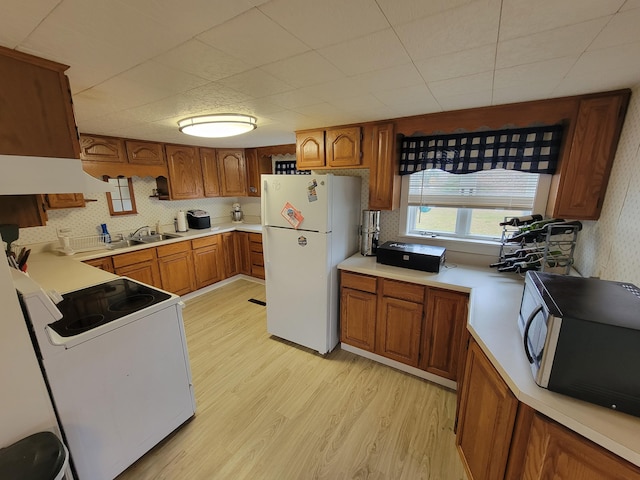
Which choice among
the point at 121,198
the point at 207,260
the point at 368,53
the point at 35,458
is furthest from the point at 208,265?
the point at 368,53

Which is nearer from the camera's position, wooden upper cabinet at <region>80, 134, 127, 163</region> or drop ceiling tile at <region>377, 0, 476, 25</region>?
drop ceiling tile at <region>377, 0, 476, 25</region>

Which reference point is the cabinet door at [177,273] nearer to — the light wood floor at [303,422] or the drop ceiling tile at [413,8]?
the light wood floor at [303,422]

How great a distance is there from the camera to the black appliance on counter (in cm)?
213

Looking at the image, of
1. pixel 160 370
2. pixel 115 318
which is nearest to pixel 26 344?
pixel 115 318

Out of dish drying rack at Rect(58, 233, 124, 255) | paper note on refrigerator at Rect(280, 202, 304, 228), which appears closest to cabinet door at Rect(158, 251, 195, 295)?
dish drying rack at Rect(58, 233, 124, 255)

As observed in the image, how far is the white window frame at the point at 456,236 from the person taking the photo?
2057 mm

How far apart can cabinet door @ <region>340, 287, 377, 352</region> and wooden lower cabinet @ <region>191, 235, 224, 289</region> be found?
233 cm

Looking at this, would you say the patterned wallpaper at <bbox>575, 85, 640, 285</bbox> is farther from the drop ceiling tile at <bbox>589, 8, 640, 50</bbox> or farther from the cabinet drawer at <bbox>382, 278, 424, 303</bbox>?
the cabinet drawer at <bbox>382, 278, 424, 303</bbox>

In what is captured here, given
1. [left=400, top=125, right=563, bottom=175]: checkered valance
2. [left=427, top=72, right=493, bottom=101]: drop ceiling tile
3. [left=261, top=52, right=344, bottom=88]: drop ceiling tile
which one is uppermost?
[left=427, top=72, right=493, bottom=101]: drop ceiling tile

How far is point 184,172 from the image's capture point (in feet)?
12.2

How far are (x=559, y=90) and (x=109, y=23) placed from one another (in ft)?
7.35

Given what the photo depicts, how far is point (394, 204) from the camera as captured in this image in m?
2.53

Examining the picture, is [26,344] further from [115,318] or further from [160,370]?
[160,370]

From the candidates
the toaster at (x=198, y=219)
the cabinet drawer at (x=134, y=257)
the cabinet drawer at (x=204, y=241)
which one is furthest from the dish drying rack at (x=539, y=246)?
the toaster at (x=198, y=219)
